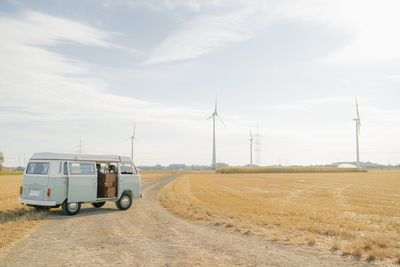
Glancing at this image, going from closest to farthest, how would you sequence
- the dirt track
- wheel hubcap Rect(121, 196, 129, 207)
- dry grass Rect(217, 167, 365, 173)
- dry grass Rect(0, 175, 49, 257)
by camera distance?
the dirt track < dry grass Rect(0, 175, 49, 257) < wheel hubcap Rect(121, 196, 129, 207) < dry grass Rect(217, 167, 365, 173)

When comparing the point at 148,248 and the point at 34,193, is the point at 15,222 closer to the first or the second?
the point at 34,193

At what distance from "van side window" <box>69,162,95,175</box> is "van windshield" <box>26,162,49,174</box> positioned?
43.5 inches

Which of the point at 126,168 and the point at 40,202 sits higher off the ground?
the point at 126,168

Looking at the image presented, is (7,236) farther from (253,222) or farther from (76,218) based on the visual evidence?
(253,222)

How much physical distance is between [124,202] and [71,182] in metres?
3.51

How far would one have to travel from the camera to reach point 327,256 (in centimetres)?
904

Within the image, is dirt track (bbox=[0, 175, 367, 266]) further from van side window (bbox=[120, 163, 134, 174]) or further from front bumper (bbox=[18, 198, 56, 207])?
van side window (bbox=[120, 163, 134, 174])

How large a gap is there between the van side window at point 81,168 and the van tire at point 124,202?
2322 millimetres

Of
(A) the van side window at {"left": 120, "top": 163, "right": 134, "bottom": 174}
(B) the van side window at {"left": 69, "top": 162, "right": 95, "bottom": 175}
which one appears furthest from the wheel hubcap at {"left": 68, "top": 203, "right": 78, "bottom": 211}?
(A) the van side window at {"left": 120, "top": 163, "right": 134, "bottom": 174}

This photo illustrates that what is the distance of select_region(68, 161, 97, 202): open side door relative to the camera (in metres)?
15.8

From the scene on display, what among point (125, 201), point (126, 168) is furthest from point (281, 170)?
point (125, 201)

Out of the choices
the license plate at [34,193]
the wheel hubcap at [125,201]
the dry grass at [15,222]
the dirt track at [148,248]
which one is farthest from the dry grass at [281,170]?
the dirt track at [148,248]

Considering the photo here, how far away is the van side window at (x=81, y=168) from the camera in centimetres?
1611

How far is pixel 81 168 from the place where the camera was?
16547 mm
